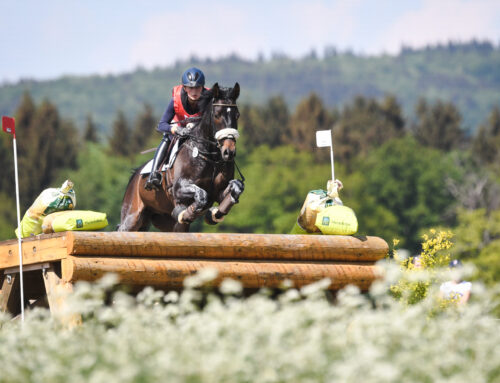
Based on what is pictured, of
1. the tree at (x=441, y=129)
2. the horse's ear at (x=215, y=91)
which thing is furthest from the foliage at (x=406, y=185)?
the horse's ear at (x=215, y=91)

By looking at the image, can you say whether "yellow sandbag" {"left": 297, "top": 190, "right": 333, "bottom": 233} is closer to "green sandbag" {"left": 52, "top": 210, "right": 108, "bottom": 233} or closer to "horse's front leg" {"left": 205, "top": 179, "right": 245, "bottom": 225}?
"horse's front leg" {"left": 205, "top": 179, "right": 245, "bottom": 225}

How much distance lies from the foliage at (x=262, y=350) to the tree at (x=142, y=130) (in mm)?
75570

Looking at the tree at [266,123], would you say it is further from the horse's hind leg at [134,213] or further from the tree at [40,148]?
the horse's hind leg at [134,213]

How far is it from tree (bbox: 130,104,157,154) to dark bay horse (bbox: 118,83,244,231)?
70901 millimetres

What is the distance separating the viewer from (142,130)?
276ft

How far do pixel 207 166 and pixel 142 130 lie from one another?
74.9 meters

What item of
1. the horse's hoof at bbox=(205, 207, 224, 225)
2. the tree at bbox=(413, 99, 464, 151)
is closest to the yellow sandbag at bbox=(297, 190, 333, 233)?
the horse's hoof at bbox=(205, 207, 224, 225)

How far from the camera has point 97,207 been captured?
6738cm

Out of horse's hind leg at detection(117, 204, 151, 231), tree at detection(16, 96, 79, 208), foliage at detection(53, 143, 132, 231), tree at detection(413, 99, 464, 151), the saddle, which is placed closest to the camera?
the saddle

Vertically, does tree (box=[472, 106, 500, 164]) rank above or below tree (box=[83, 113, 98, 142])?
below

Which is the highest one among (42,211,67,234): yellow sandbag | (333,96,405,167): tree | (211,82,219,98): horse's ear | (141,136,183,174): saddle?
(211,82,219,98): horse's ear

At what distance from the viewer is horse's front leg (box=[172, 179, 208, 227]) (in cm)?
962

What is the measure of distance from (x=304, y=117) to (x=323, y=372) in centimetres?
7864

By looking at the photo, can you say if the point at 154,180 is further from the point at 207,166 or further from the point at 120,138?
the point at 120,138
